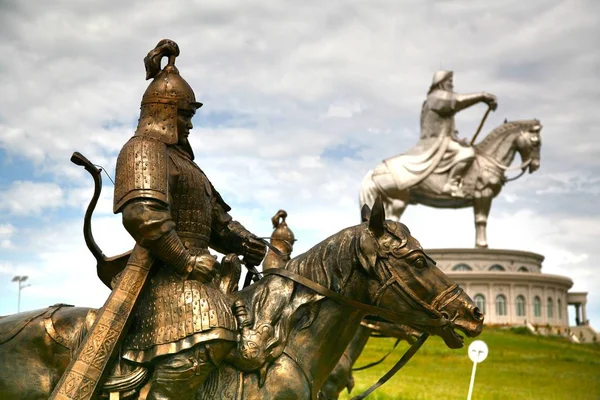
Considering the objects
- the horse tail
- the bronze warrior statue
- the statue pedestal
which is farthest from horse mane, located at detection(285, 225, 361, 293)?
the statue pedestal

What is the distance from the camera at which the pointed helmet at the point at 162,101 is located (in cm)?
506

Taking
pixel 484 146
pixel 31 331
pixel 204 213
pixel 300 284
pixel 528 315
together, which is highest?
pixel 484 146

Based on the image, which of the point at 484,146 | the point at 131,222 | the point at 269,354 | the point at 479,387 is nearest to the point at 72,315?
the point at 131,222

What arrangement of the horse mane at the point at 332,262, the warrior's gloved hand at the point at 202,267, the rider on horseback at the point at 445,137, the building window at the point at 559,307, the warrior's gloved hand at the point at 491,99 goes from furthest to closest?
the building window at the point at 559,307 < the rider on horseback at the point at 445,137 < the warrior's gloved hand at the point at 491,99 < the horse mane at the point at 332,262 < the warrior's gloved hand at the point at 202,267

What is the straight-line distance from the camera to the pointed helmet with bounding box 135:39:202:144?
16.6 feet

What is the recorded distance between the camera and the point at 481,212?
139 feet

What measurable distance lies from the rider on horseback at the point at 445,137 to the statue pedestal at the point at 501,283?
3818mm

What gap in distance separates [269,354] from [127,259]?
127 centimetres

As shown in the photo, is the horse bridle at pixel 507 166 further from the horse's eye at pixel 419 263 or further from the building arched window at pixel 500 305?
the horse's eye at pixel 419 263

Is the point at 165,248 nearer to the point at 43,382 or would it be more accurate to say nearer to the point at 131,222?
the point at 131,222

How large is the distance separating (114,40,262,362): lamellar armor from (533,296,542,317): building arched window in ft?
135

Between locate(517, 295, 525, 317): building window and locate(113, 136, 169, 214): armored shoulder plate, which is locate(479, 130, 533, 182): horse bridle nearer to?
locate(517, 295, 525, 317): building window

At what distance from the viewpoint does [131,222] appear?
4.61m

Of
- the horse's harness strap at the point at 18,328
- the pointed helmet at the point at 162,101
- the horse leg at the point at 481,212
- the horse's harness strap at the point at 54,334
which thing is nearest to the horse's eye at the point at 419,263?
the pointed helmet at the point at 162,101
